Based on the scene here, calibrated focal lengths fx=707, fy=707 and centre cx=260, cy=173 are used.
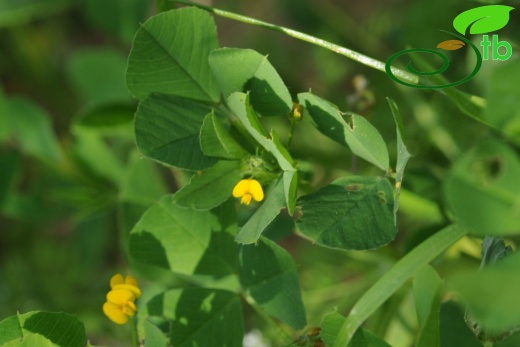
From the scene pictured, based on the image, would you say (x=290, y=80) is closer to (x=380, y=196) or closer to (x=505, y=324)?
(x=380, y=196)

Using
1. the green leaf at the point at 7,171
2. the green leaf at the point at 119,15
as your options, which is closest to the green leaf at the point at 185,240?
the green leaf at the point at 7,171

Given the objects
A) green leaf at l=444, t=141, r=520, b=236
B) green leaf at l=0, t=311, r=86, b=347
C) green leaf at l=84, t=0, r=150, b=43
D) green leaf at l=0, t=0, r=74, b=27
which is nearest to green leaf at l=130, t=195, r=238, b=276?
green leaf at l=0, t=311, r=86, b=347

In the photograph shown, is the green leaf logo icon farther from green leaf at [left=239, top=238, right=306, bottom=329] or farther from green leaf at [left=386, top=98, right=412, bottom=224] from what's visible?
green leaf at [left=239, top=238, right=306, bottom=329]

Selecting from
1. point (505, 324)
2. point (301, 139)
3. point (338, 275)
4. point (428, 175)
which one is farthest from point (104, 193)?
point (505, 324)

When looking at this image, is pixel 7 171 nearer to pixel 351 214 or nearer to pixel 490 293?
pixel 351 214

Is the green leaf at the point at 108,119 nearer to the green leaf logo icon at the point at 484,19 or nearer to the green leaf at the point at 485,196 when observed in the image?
the green leaf logo icon at the point at 484,19

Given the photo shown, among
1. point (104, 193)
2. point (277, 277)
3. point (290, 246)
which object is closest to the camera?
point (277, 277)
